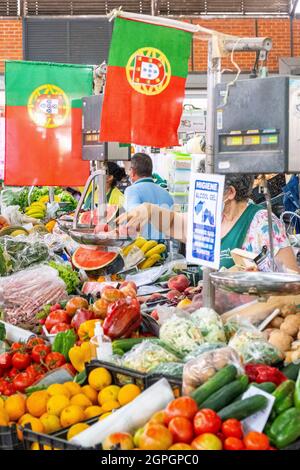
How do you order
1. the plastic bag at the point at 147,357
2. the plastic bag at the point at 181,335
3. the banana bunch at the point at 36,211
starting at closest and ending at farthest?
the plastic bag at the point at 147,357, the plastic bag at the point at 181,335, the banana bunch at the point at 36,211

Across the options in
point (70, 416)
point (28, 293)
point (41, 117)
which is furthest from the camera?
point (41, 117)

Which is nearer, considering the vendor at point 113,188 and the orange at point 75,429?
the orange at point 75,429

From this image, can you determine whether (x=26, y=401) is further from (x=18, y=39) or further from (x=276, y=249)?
(x=18, y=39)

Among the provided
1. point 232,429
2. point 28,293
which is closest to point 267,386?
point 232,429

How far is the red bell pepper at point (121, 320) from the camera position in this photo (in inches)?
139

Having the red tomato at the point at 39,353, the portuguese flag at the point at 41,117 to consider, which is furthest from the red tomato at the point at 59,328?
the portuguese flag at the point at 41,117

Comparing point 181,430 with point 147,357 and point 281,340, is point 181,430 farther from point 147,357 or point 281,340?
point 281,340

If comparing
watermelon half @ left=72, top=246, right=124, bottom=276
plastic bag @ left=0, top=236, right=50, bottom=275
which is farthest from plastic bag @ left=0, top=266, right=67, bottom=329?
plastic bag @ left=0, top=236, right=50, bottom=275

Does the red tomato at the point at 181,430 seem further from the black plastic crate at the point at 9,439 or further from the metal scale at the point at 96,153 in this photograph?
the metal scale at the point at 96,153

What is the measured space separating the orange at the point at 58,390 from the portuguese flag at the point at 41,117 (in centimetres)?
337

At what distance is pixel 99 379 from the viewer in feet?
9.71

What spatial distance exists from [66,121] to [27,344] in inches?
113

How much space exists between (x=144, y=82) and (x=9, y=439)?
1.84 metres

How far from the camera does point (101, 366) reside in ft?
10.00
